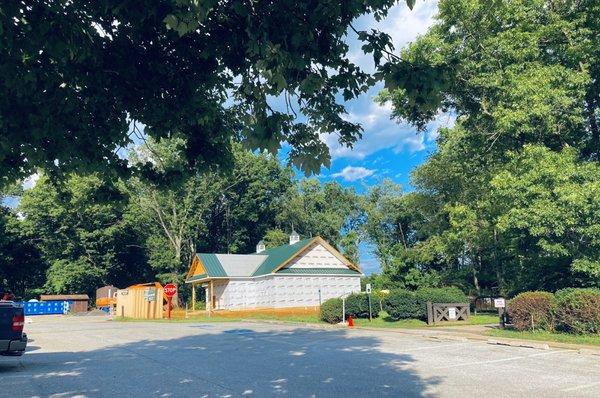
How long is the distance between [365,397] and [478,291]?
35.1 metres

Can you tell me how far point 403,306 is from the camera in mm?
23969

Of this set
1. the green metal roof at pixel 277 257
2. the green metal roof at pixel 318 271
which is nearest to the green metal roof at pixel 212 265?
the green metal roof at pixel 277 257

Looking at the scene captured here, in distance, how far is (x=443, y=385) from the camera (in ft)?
29.0

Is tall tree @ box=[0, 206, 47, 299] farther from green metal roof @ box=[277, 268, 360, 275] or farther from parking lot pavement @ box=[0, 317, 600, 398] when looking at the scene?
parking lot pavement @ box=[0, 317, 600, 398]

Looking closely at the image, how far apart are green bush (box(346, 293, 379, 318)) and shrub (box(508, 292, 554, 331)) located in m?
9.25

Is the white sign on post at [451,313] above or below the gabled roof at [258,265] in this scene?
below

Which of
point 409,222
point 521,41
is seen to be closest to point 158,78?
point 521,41

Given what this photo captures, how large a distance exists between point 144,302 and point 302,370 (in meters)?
27.8

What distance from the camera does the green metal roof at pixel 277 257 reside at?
41781mm

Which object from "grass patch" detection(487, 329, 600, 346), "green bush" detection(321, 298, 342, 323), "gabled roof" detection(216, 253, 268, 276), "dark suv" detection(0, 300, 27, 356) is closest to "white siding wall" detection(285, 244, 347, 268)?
"gabled roof" detection(216, 253, 268, 276)

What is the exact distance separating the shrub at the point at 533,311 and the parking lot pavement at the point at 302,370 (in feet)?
11.6

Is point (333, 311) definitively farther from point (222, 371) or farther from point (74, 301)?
point (74, 301)

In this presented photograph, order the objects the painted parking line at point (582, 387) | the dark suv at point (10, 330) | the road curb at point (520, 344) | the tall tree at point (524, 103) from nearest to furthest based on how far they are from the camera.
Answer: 1. the painted parking line at point (582, 387)
2. the dark suv at point (10, 330)
3. the road curb at point (520, 344)
4. the tall tree at point (524, 103)

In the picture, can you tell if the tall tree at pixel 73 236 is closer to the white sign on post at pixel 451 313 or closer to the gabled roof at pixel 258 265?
the gabled roof at pixel 258 265
